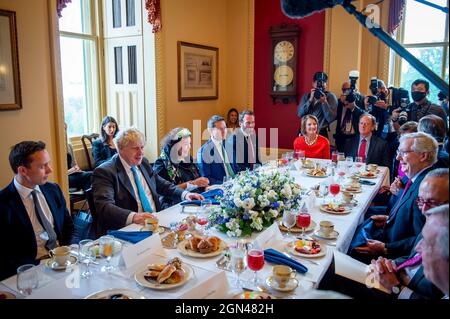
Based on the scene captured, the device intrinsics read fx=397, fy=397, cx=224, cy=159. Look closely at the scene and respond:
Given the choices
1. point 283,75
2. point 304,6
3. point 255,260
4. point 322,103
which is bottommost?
point 255,260

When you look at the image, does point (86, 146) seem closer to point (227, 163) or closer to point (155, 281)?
point (227, 163)

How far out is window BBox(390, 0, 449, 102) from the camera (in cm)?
557

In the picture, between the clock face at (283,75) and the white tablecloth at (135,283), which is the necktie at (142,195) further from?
the clock face at (283,75)

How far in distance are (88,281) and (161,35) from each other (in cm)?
422

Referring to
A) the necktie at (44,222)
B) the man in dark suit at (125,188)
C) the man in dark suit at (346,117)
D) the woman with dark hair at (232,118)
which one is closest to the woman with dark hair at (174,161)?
the man in dark suit at (125,188)

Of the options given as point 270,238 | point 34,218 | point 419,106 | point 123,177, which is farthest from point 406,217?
point 419,106

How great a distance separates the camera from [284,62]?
6.39 metres

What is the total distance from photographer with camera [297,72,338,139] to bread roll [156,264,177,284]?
437 centimetres

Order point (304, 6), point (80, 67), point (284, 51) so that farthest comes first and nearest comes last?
point (284, 51)
point (80, 67)
point (304, 6)

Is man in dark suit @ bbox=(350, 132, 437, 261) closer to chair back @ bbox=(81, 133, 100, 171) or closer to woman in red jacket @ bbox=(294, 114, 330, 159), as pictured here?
woman in red jacket @ bbox=(294, 114, 330, 159)

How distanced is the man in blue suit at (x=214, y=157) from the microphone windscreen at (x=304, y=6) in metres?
2.88

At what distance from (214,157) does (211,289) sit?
→ 2502mm

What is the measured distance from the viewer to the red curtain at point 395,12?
5.52 metres
